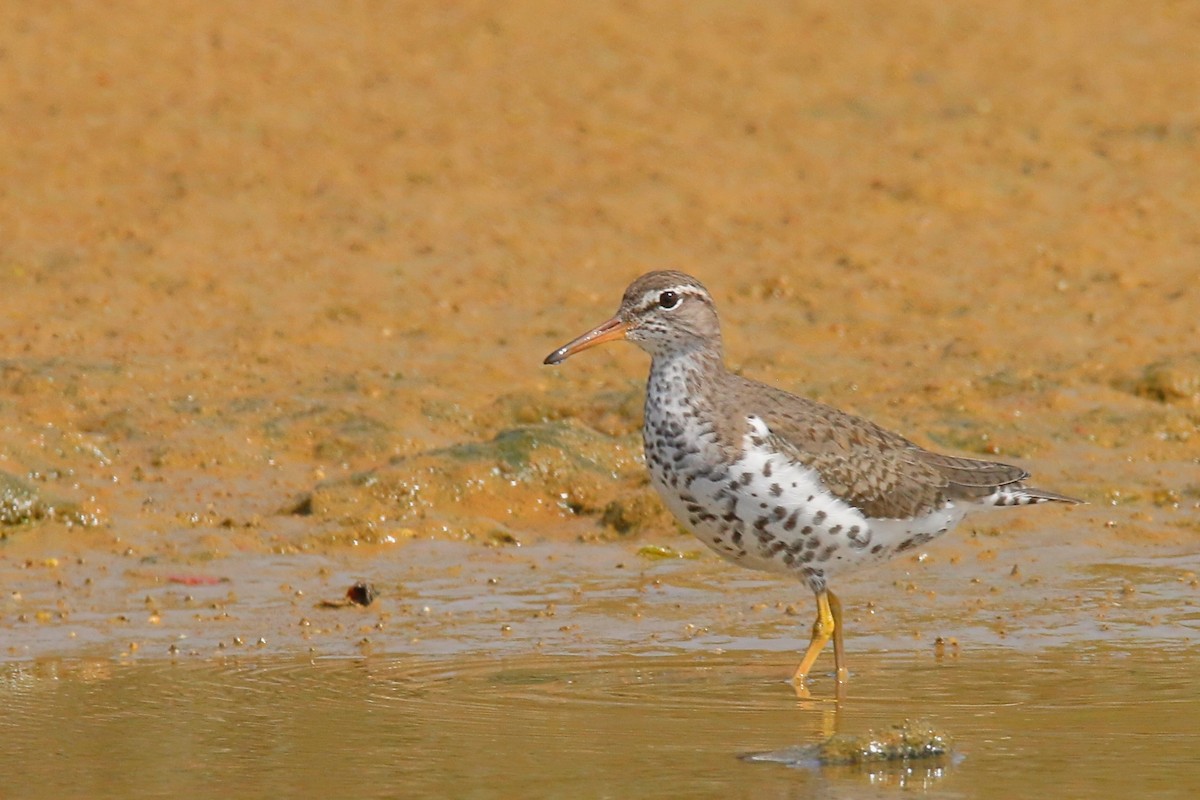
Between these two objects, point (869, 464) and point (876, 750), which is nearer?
point (876, 750)

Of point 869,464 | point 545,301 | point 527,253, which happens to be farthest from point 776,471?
point 527,253

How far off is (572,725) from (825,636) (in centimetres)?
174

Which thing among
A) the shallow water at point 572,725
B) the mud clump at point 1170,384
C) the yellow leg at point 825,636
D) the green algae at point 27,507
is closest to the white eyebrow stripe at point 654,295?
the yellow leg at point 825,636

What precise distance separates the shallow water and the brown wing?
2.53 ft

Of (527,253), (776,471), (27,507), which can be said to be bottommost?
(27,507)

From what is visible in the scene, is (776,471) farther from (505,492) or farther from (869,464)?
(505,492)

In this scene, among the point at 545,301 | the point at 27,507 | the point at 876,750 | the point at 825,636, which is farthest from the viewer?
the point at 545,301

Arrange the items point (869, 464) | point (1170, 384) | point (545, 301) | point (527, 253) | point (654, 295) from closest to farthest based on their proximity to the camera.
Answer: point (869, 464), point (654, 295), point (1170, 384), point (545, 301), point (527, 253)

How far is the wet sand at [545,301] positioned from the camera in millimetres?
10586

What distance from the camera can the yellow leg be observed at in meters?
9.09

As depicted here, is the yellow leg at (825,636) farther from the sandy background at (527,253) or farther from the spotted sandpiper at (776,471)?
the sandy background at (527,253)

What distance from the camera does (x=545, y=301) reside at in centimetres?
1541

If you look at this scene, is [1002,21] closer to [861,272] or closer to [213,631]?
[861,272]

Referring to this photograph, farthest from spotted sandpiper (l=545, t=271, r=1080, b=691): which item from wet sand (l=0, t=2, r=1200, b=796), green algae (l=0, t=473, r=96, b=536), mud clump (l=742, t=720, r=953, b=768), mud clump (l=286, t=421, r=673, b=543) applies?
green algae (l=0, t=473, r=96, b=536)
